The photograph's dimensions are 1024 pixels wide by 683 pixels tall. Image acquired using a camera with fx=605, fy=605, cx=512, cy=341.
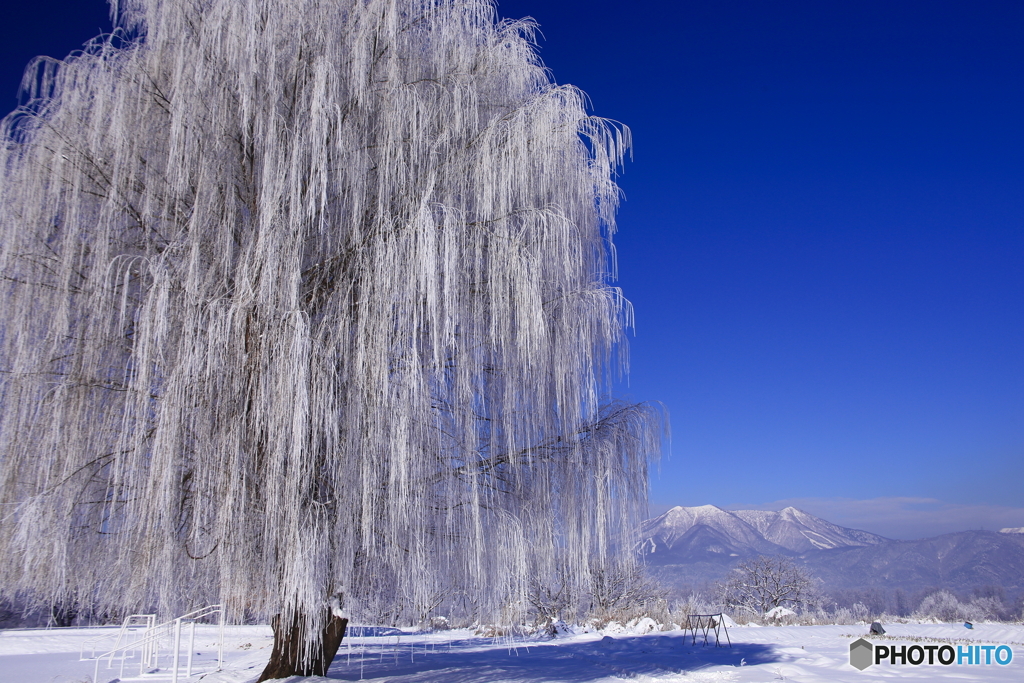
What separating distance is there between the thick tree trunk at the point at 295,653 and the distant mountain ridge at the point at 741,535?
142 m

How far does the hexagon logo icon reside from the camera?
7602mm

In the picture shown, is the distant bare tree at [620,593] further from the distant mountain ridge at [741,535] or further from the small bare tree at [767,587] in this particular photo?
the distant mountain ridge at [741,535]

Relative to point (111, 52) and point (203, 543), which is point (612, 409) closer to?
point (203, 543)

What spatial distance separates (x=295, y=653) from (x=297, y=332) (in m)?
2.64

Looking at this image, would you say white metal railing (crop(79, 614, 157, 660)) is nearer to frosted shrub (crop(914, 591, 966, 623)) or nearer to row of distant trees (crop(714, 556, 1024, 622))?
row of distant trees (crop(714, 556, 1024, 622))

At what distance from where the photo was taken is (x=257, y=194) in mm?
4695

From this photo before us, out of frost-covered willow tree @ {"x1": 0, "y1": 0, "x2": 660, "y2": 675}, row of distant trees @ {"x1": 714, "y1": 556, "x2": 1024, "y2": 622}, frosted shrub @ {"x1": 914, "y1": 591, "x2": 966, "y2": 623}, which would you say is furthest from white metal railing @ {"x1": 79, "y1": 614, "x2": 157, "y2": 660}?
frosted shrub @ {"x1": 914, "y1": 591, "x2": 966, "y2": 623}

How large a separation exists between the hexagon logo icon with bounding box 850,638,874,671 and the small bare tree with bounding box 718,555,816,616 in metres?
19.5

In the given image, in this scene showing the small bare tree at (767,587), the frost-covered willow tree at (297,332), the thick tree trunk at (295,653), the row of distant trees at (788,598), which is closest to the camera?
the frost-covered willow tree at (297,332)

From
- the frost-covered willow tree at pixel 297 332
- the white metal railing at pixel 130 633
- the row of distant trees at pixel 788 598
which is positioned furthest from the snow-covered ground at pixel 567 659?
the row of distant trees at pixel 788 598

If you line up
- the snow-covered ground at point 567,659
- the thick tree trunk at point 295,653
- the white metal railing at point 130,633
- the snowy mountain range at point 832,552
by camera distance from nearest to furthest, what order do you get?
the thick tree trunk at point 295,653, the white metal railing at point 130,633, the snow-covered ground at point 567,659, the snowy mountain range at point 832,552

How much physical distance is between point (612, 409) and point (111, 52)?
17.0 feet

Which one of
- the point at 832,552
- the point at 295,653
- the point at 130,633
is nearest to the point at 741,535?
the point at 832,552

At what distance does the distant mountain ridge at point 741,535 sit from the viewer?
15100 cm
